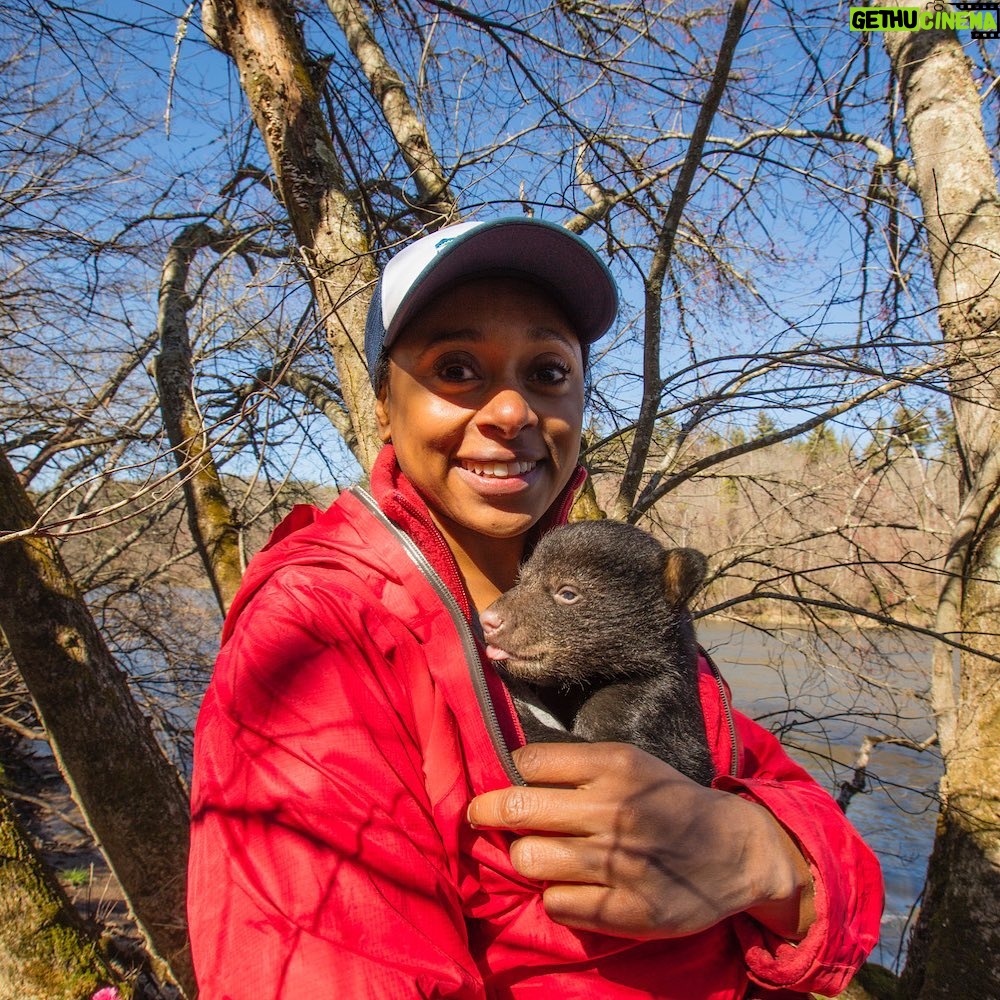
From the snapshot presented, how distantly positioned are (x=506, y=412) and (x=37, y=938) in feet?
11.0

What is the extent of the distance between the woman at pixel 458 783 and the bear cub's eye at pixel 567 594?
0.18 meters

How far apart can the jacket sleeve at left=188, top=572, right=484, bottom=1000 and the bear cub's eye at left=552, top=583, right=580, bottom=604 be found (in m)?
0.78

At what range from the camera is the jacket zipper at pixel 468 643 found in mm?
1337

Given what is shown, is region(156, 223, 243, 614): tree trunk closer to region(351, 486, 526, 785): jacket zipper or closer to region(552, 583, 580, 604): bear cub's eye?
region(552, 583, 580, 604): bear cub's eye

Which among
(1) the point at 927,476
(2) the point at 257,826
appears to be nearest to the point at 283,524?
(2) the point at 257,826

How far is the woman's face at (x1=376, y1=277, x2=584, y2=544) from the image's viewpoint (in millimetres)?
1587

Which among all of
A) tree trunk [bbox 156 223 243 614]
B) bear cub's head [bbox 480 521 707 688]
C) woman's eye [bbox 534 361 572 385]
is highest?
tree trunk [bbox 156 223 243 614]

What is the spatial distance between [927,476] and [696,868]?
420 cm

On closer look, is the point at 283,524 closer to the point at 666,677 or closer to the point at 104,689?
the point at 666,677

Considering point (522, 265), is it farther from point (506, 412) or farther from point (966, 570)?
point (966, 570)

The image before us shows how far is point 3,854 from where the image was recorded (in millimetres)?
3135

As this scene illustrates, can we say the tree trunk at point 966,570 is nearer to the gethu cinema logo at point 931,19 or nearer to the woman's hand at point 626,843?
the gethu cinema logo at point 931,19

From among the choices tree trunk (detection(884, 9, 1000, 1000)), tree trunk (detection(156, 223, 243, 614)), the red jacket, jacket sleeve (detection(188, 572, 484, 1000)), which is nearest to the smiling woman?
the red jacket

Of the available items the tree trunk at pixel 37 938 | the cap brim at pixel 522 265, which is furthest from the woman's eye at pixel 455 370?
the tree trunk at pixel 37 938
